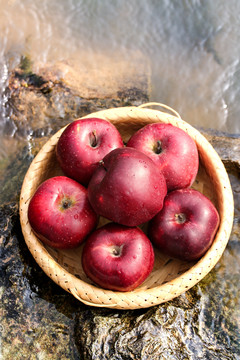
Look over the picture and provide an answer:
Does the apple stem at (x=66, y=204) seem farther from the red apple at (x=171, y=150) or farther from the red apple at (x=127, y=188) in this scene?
the red apple at (x=171, y=150)

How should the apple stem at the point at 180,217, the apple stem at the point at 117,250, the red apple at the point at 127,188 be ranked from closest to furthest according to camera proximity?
the red apple at the point at 127,188, the apple stem at the point at 117,250, the apple stem at the point at 180,217

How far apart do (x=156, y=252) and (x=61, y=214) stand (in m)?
0.71

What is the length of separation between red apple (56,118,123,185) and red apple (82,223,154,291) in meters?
0.41

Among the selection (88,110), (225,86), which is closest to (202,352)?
(88,110)

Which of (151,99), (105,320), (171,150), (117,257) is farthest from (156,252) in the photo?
(151,99)

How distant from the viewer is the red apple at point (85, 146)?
7.44 feet

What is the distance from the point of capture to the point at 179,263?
2.34 m

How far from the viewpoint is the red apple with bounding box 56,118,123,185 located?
7.44 feet

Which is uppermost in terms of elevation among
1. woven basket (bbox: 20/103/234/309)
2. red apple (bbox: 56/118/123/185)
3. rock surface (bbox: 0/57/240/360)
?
red apple (bbox: 56/118/123/185)

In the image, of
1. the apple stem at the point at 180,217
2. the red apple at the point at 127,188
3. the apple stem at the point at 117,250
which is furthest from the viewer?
the apple stem at the point at 180,217

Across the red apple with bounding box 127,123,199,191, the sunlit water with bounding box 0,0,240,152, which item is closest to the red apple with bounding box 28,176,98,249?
the red apple with bounding box 127,123,199,191

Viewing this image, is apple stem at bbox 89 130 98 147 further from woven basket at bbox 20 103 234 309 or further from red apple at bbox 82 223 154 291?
red apple at bbox 82 223 154 291

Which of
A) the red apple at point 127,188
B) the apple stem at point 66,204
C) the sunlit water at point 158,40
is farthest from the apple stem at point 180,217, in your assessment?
the sunlit water at point 158,40

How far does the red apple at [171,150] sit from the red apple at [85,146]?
18 cm
